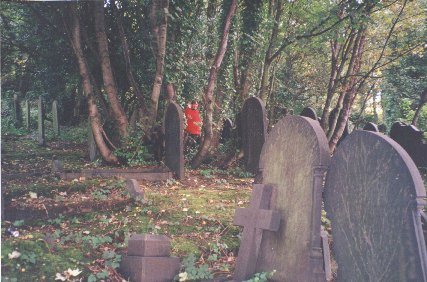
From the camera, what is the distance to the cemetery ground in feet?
14.3

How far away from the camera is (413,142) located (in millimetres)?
12180

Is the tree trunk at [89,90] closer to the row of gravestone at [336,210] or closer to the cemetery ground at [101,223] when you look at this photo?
the cemetery ground at [101,223]

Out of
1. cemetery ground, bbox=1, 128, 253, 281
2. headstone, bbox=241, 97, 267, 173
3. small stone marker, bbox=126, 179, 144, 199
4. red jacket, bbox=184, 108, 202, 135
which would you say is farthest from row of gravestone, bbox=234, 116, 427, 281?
red jacket, bbox=184, 108, 202, 135

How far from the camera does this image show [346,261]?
3939mm

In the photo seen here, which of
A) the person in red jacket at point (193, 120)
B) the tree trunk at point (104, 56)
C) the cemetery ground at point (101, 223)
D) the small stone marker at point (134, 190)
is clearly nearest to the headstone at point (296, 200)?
the cemetery ground at point (101, 223)

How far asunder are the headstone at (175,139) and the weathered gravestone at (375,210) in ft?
18.2

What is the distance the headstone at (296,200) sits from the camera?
397 cm

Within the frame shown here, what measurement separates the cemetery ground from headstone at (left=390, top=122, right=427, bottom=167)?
5.13 metres

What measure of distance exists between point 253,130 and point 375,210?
7078 mm

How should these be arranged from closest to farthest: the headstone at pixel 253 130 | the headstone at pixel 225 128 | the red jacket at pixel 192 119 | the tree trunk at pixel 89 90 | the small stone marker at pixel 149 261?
the small stone marker at pixel 149 261
the tree trunk at pixel 89 90
the headstone at pixel 253 130
the red jacket at pixel 192 119
the headstone at pixel 225 128

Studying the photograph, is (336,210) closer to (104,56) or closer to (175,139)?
(175,139)

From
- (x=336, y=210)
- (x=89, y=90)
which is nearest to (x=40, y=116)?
(x=89, y=90)

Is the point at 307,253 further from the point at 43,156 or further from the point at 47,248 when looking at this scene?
the point at 43,156

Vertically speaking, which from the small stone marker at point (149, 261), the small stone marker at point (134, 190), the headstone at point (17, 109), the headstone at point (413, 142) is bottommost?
the small stone marker at point (149, 261)
